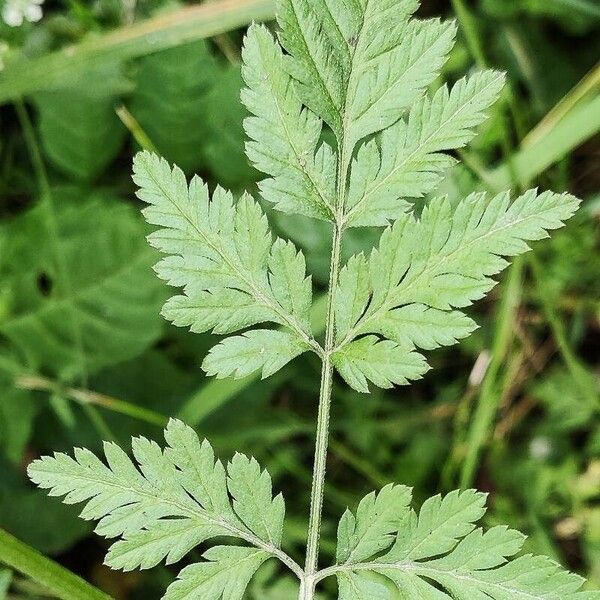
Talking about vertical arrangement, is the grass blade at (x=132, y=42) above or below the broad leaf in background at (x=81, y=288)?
above

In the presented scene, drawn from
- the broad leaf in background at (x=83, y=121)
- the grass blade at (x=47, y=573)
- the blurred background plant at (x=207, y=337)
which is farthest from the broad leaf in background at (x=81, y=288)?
the grass blade at (x=47, y=573)

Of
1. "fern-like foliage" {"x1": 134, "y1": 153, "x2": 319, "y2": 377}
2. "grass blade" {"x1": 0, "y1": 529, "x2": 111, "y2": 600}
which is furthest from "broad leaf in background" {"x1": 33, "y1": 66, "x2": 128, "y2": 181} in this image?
"grass blade" {"x1": 0, "y1": 529, "x2": 111, "y2": 600}

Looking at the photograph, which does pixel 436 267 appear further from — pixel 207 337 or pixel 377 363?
pixel 207 337

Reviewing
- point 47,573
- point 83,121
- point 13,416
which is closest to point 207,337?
point 13,416

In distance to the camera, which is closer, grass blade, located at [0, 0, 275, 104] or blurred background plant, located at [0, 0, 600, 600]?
grass blade, located at [0, 0, 275, 104]

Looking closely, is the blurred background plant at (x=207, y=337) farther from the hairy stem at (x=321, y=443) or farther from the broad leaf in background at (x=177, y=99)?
the hairy stem at (x=321, y=443)

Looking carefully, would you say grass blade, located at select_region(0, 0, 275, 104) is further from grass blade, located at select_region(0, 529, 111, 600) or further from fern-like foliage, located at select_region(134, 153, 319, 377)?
grass blade, located at select_region(0, 529, 111, 600)
